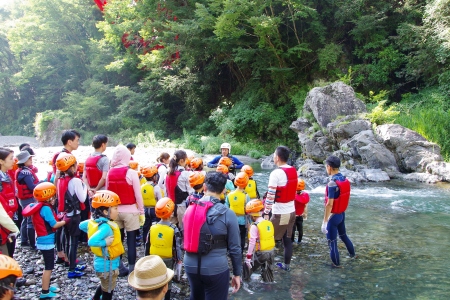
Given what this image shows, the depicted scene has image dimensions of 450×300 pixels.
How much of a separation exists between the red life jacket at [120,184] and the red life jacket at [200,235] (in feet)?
6.12

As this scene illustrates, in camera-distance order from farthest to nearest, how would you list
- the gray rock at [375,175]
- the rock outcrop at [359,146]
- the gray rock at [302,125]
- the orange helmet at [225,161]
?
1. the gray rock at [302,125]
2. the rock outcrop at [359,146]
3. the gray rock at [375,175]
4. the orange helmet at [225,161]

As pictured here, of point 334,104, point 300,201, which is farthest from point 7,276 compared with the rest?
point 334,104

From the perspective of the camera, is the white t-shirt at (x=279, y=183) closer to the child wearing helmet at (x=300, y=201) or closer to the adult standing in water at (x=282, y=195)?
the adult standing in water at (x=282, y=195)

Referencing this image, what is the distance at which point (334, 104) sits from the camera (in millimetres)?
16203

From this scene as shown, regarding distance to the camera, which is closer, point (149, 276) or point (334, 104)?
point (149, 276)

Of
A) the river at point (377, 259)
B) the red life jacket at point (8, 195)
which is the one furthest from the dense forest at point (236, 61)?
the red life jacket at point (8, 195)

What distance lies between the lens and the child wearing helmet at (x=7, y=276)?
63.8 inches

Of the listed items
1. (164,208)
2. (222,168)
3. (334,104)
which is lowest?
(164,208)

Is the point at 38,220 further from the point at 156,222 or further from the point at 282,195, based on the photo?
the point at 282,195

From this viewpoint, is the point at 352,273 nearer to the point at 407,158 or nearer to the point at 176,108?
the point at 407,158

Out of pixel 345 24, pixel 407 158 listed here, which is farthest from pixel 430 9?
pixel 407 158

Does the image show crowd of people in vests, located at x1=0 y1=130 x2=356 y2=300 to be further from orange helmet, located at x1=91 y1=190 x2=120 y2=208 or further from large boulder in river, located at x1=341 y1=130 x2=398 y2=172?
large boulder in river, located at x1=341 y1=130 x2=398 y2=172

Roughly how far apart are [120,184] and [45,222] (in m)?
0.96

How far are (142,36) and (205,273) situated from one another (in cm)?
2580
